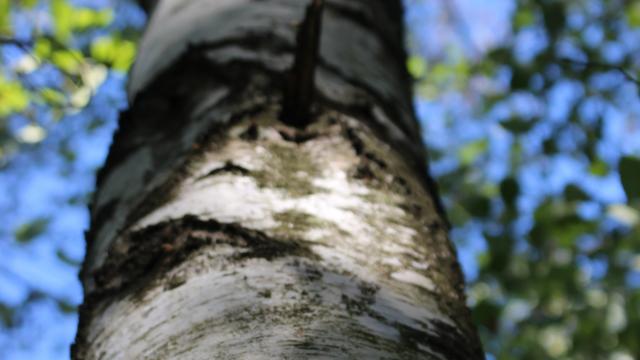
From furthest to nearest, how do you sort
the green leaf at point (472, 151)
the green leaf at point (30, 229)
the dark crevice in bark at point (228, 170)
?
the green leaf at point (472, 151)
the green leaf at point (30, 229)
the dark crevice in bark at point (228, 170)

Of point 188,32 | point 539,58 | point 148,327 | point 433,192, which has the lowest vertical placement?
point 148,327

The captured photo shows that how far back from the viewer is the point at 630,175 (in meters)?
1.74

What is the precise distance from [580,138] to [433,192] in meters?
2.28

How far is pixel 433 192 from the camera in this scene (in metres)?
1.21

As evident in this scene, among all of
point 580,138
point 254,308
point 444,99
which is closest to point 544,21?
point 580,138

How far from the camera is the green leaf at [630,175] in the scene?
1.73 metres

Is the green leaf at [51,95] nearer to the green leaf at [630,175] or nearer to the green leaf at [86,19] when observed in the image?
the green leaf at [86,19]

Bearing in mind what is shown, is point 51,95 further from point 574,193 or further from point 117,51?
point 574,193

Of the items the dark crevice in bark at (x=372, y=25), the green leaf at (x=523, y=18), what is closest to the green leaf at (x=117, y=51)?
the dark crevice in bark at (x=372, y=25)

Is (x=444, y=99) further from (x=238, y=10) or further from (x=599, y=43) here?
(x=238, y=10)

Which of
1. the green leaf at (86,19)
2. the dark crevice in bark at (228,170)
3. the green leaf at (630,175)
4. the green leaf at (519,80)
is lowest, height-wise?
the dark crevice in bark at (228,170)

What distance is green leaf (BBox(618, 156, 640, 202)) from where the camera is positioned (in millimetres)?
1729

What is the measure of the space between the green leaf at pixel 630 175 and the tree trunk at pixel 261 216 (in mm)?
683

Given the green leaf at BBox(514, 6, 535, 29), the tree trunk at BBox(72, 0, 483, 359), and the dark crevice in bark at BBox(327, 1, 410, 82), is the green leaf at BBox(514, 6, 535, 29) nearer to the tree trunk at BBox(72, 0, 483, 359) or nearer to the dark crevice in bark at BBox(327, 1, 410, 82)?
the dark crevice in bark at BBox(327, 1, 410, 82)
